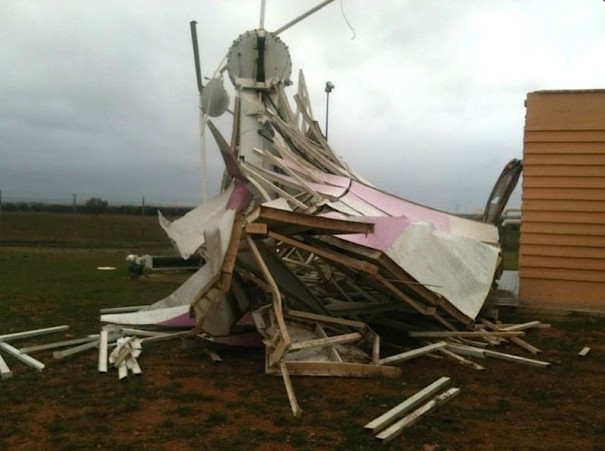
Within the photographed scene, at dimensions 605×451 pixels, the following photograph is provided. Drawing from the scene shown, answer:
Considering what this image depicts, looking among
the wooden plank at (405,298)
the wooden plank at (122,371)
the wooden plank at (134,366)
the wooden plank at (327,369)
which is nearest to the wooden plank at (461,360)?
the wooden plank at (405,298)

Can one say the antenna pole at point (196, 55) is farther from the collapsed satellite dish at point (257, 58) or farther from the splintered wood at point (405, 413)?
the splintered wood at point (405, 413)

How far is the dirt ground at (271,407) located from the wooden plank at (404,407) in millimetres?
146

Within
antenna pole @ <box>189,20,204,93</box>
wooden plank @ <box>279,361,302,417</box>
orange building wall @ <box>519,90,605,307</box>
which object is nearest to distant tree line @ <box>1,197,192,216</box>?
antenna pole @ <box>189,20,204,93</box>

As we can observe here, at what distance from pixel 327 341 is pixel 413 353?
123 centimetres

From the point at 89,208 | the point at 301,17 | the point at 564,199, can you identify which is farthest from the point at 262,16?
the point at 89,208

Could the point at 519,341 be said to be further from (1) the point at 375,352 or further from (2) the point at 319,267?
(2) the point at 319,267

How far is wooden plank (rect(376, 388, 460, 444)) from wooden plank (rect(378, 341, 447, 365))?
1.06 meters

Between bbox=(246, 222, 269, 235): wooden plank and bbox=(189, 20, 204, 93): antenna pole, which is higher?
bbox=(189, 20, 204, 93): antenna pole

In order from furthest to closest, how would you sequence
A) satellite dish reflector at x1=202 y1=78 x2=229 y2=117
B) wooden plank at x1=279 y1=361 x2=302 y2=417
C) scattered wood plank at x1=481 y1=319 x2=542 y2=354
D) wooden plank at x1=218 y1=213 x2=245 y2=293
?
1. satellite dish reflector at x1=202 y1=78 x2=229 y2=117
2. scattered wood plank at x1=481 y1=319 x2=542 y2=354
3. wooden plank at x1=218 y1=213 x2=245 y2=293
4. wooden plank at x1=279 y1=361 x2=302 y2=417

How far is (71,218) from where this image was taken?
38469 mm

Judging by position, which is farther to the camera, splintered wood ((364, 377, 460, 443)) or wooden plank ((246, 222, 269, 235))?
wooden plank ((246, 222, 269, 235))

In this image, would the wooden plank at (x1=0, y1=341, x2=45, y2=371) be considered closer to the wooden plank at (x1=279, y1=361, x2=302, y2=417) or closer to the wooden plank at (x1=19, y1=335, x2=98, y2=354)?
the wooden plank at (x1=19, y1=335, x2=98, y2=354)

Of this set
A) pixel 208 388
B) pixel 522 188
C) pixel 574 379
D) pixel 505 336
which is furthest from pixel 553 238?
pixel 208 388

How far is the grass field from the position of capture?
5.03m
